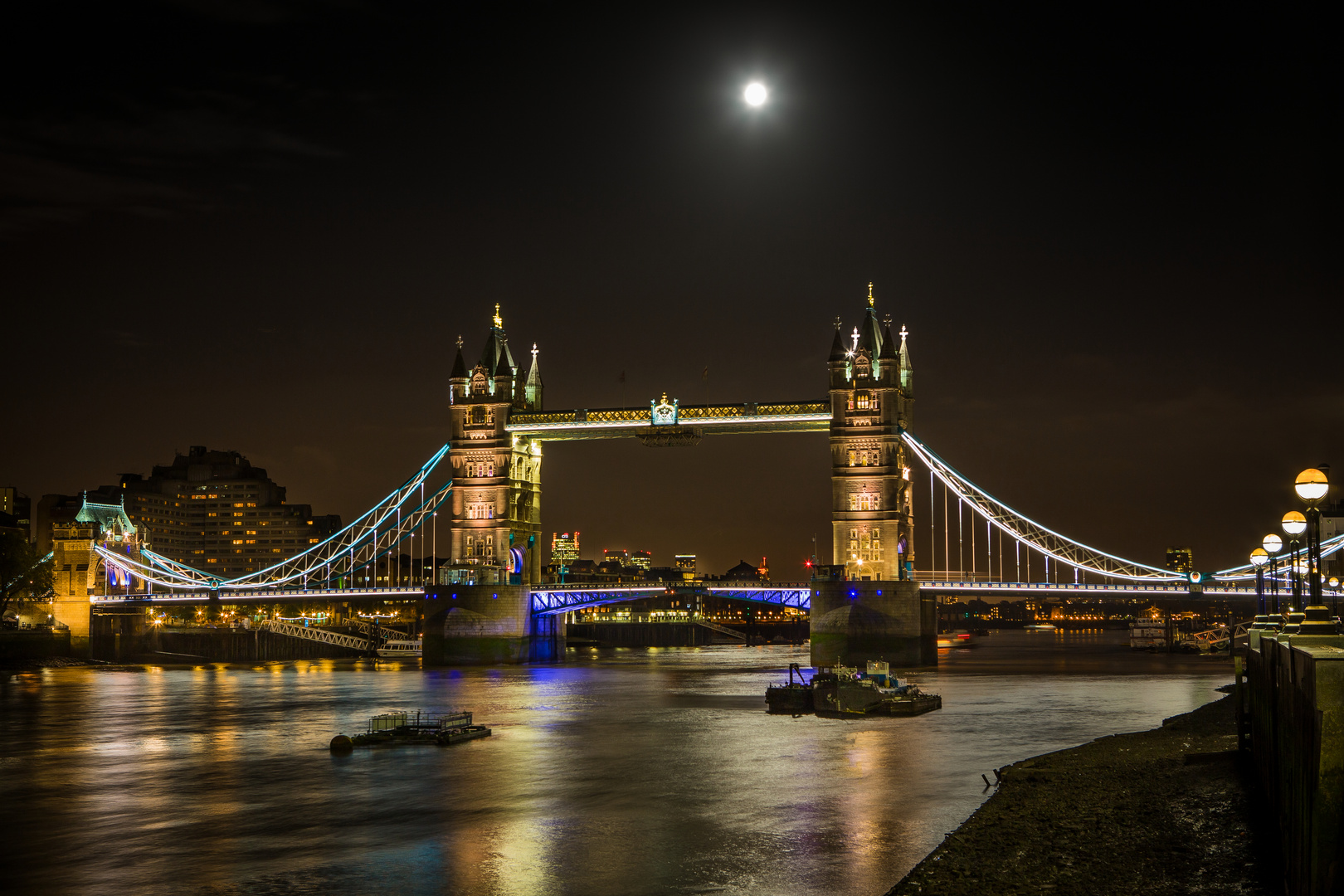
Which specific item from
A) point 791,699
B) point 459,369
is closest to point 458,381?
point 459,369

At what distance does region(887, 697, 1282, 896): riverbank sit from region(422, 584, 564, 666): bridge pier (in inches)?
2482

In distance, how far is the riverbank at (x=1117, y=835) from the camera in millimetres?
20375

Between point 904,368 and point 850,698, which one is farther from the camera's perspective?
point 904,368

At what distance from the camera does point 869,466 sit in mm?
88312

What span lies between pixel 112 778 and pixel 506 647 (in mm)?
56865

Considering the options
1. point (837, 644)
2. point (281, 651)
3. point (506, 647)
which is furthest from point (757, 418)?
point (281, 651)

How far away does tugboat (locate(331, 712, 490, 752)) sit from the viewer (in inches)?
1722

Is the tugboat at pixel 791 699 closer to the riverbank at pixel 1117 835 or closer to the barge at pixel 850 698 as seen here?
the barge at pixel 850 698

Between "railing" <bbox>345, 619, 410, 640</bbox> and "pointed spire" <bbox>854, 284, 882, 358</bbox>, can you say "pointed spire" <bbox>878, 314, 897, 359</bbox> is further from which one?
"railing" <bbox>345, 619, 410, 640</bbox>

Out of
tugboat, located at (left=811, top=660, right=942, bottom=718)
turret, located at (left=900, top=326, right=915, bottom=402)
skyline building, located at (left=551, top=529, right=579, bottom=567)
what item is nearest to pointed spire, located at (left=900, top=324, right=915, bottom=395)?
turret, located at (left=900, top=326, right=915, bottom=402)

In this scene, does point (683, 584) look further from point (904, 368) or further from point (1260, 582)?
point (1260, 582)

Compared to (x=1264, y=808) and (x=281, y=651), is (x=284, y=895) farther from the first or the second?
(x=281, y=651)

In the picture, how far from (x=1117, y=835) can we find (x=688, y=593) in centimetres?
7410

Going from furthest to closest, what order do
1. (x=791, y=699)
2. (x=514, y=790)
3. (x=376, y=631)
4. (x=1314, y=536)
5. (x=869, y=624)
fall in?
(x=376, y=631) → (x=869, y=624) → (x=791, y=699) → (x=514, y=790) → (x=1314, y=536)
